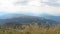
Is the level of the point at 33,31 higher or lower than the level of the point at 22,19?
lower

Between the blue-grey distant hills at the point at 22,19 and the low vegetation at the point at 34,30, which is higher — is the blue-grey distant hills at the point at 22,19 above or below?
above

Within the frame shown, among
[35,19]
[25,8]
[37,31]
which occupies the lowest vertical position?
[37,31]

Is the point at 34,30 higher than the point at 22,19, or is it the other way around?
the point at 22,19

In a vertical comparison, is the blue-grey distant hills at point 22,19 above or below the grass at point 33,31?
above

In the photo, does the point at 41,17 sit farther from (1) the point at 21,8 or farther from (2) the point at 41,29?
(1) the point at 21,8

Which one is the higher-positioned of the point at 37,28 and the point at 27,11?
the point at 27,11

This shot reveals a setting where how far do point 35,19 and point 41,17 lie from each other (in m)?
0.06

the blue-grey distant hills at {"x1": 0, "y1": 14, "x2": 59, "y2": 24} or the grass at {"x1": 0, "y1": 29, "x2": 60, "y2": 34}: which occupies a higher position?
the blue-grey distant hills at {"x1": 0, "y1": 14, "x2": 59, "y2": 24}

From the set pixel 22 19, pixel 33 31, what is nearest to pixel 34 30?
pixel 33 31

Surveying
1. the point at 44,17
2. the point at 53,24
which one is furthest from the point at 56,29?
the point at 44,17

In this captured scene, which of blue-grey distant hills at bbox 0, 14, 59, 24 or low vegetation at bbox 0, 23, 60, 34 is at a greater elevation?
blue-grey distant hills at bbox 0, 14, 59, 24

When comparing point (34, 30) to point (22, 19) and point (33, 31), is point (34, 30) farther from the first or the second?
point (22, 19)

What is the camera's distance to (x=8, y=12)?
126 centimetres

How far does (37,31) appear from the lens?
1244 millimetres
